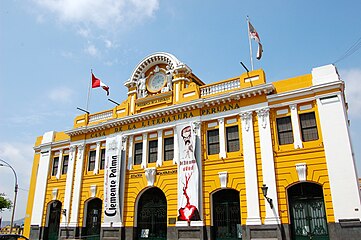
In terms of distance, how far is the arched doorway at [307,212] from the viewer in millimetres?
15891

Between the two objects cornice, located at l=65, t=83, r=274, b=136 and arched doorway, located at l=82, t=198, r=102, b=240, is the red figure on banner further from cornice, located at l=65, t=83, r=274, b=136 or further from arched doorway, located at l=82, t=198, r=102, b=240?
arched doorway, located at l=82, t=198, r=102, b=240

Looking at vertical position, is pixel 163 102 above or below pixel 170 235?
above

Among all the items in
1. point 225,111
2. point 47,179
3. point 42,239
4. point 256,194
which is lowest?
point 42,239

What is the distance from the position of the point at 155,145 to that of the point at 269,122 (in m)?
8.12

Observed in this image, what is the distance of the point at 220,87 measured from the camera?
20922 millimetres

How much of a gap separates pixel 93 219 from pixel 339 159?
56.7 ft

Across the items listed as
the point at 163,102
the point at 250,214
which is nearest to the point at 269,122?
the point at 250,214

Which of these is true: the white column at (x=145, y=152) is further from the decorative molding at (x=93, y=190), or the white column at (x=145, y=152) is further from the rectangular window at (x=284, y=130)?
the rectangular window at (x=284, y=130)

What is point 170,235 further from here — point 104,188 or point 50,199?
point 50,199

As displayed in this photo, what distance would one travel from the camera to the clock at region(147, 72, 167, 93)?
23.7 m

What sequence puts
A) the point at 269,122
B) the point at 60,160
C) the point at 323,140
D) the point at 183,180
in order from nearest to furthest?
the point at 323,140 < the point at 269,122 < the point at 183,180 < the point at 60,160

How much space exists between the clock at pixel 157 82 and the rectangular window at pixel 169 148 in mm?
4196

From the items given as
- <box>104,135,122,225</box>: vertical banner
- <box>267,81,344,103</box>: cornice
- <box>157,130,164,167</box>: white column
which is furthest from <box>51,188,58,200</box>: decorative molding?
<box>267,81,344,103</box>: cornice

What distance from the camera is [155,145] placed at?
22234mm
